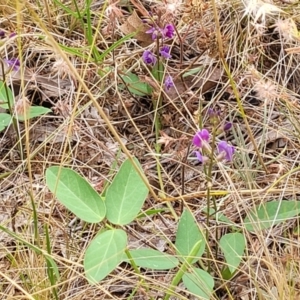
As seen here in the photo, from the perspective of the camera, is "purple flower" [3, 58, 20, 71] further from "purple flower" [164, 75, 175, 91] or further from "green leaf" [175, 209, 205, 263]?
"green leaf" [175, 209, 205, 263]

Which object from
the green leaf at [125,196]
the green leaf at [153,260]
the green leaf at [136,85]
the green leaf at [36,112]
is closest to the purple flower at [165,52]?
the green leaf at [136,85]

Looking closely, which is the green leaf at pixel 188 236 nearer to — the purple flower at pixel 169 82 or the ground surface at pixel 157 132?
the ground surface at pixel 157 132

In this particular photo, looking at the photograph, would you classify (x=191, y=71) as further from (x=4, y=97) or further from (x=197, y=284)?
(x=197, y=284)

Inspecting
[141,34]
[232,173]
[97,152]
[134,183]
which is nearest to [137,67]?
[141,34]

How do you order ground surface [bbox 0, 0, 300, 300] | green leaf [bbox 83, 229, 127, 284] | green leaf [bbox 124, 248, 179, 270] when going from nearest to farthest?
green leaf [bbox 83, 229, 127, 284] → green leaf [bbox 124, 248, 179, 270] → ground surface [bbox 0, 0, 300, 300]

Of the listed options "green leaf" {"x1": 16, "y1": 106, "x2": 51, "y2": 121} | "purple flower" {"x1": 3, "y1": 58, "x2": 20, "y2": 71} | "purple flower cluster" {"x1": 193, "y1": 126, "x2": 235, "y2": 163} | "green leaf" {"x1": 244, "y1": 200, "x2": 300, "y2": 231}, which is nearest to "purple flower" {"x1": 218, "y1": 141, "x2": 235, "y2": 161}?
"purple flower cluster" {"x1": 193, "y1": 126, "x2": 235, "y2": 163}

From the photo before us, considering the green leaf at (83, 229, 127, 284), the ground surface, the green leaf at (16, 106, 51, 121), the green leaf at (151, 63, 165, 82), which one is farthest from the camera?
the green leaf at (151, 63, 165, 82)
